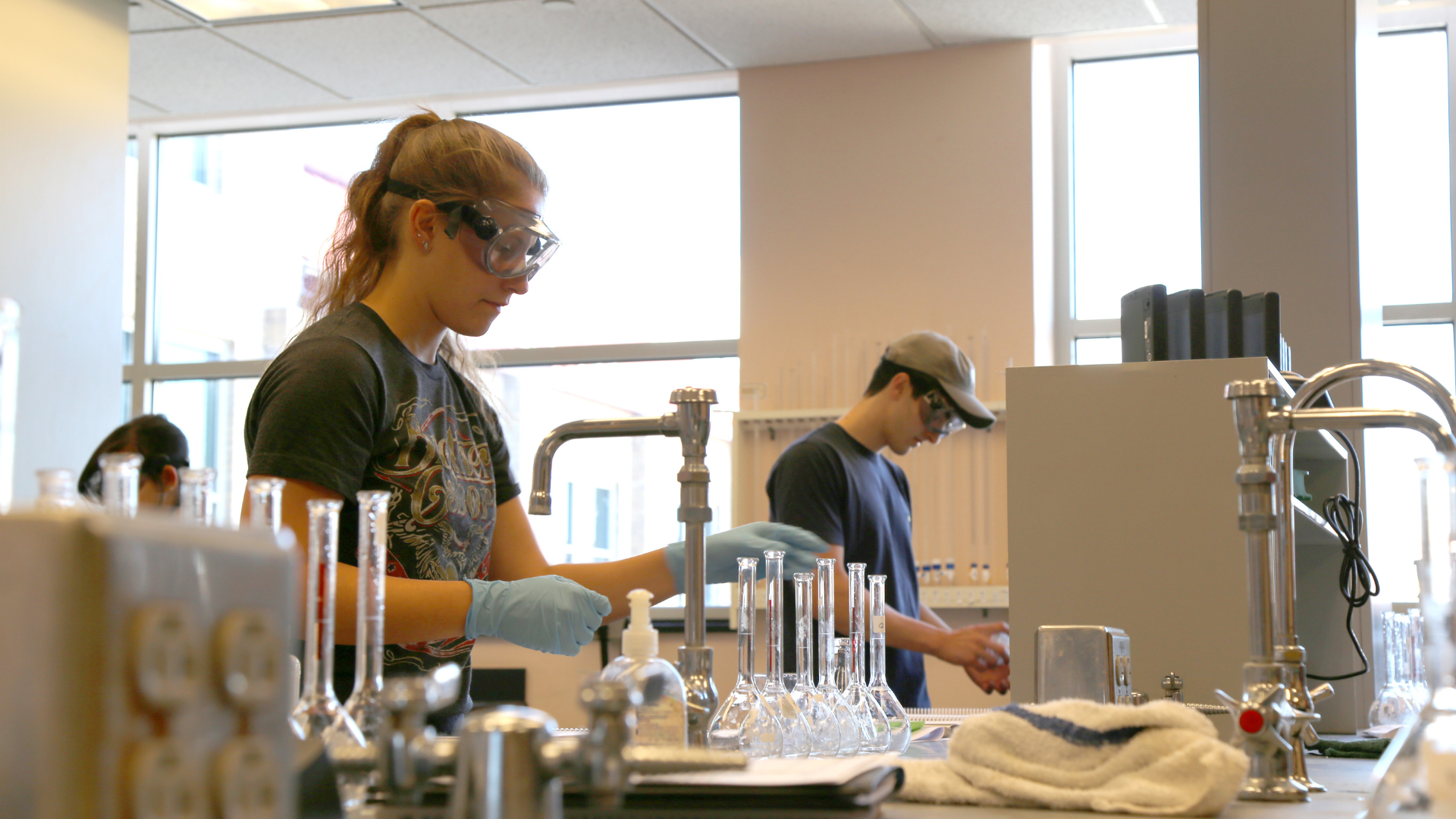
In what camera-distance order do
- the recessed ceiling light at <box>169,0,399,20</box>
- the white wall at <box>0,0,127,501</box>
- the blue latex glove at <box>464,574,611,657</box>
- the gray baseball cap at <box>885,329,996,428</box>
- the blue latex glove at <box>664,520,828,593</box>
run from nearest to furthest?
the blue latex glove at <box>464,574,611,657</box> → the blue latex glove at <box>664,520,828,593</box> → the gray baseball cap at <box>885,329,996,428</box> → the white wall at <box>0,0,127,501</box> → the recessed ceiling light at <box>169,0,399,20</box>

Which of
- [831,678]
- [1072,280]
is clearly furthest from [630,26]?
[831,678]

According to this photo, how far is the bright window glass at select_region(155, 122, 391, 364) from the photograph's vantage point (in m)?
6.02

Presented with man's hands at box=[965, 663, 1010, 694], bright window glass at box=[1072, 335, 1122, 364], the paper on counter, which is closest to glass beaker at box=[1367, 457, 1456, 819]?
the paper on counter

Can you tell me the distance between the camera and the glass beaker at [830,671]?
148 centimetres

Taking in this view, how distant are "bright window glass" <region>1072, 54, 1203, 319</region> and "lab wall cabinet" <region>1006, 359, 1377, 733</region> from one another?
305cm

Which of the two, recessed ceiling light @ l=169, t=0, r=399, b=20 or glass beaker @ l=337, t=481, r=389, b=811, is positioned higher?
recessed ceiling light @ l=169, t=0, r=399, b=20

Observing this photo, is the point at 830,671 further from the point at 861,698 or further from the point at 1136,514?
the point at 1136,514

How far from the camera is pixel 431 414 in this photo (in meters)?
1.77

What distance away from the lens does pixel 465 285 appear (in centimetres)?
181

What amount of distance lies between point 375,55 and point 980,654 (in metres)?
3.44

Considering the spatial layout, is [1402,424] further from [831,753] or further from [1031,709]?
[831,753]

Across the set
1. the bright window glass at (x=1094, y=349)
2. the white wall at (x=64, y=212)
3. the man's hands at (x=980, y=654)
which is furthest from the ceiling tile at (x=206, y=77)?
the man's hands at (x=980, y=654)

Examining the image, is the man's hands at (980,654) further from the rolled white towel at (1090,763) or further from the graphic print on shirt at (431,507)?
the rolled white towel at (1090,763)

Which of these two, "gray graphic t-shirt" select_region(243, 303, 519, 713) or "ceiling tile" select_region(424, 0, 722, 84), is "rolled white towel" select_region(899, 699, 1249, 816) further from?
"ceiling tile" select_region(424, 0, 722, 84)
